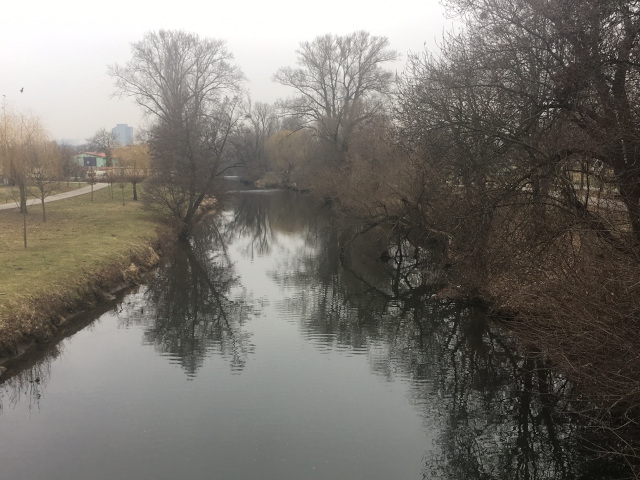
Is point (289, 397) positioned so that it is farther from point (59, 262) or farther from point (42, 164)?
point (42, 164)

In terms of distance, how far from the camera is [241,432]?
8.16 meters

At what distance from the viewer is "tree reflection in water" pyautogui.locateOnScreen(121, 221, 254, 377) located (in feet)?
38.6

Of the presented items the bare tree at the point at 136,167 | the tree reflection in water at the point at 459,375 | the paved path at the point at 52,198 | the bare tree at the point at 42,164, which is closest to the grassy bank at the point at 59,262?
the bare tree at the point at 42,164

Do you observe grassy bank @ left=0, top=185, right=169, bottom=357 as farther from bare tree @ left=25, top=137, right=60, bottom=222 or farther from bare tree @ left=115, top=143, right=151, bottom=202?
bare tree @ left=115, top=143, right=151, bottom=202

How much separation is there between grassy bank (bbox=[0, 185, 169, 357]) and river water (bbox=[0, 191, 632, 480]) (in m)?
0.70

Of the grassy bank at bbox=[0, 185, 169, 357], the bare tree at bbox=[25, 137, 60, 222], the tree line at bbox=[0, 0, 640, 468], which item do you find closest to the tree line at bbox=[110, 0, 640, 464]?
the tree line at bbox=[0, 0, 640, 468]

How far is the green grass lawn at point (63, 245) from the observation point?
12.8 meters

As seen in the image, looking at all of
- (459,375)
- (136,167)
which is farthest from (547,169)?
(136,167)

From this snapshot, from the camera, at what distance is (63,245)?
17594 mm

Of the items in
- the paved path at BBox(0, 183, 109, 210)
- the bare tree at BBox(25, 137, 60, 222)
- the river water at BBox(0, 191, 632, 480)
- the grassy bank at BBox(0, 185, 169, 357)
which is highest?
the bare tree at BBox(25, 137, 60, 222)

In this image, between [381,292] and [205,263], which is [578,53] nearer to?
[381,292]

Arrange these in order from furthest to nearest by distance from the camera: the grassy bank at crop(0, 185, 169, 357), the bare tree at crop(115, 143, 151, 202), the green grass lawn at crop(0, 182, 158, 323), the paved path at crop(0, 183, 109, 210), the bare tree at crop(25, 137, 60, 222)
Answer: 1. the bare tree at crop(115, 143, 151, 202)
2. the paved path at crop(0, 183, 109, 210)
3. the bare tree at crop(25, 137, 60, 222)
4. the green grass lawn at crop(0, 182, 158, 323)
5. the grassy bank at crop(0, 185, 169, 357)

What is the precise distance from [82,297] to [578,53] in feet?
41.5

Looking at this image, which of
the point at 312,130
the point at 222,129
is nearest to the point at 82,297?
the point at 222,129
